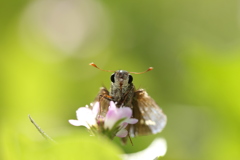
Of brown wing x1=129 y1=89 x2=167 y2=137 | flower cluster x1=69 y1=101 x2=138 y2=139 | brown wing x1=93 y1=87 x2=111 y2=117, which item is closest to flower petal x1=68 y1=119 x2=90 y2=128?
flower cluster x1=69 y1=101 x2=138 y2=139

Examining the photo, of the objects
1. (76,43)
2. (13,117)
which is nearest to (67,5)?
(76,43)

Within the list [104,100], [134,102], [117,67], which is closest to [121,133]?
[104,100]

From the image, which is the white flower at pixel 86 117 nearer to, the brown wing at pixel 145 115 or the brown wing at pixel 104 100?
the brown wing at pixel 104 100

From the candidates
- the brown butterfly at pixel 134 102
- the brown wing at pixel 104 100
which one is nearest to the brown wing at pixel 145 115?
the brown butterfly at pixel 134 102

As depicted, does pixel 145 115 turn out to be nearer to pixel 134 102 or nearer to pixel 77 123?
pixel 134 102

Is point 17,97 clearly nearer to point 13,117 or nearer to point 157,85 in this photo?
point 13,117

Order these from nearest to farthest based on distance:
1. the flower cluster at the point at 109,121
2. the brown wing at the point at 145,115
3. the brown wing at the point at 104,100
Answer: the flower cluster at the point at 109,121, the brown wing at the point at 104,100, the brown wing at the point at 145,115
